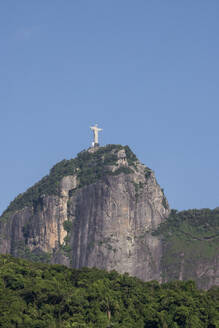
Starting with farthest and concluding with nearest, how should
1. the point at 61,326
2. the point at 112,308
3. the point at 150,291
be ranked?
the point at 150,291 → the point at 112,308 → the point at 61,326

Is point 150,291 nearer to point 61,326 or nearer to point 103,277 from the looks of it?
point 103,277

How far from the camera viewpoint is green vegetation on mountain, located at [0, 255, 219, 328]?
138m

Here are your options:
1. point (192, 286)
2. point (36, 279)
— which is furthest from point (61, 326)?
point (192, 286)

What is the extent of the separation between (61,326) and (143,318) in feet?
40.3

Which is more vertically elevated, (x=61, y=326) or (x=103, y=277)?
(x=103, y=277)

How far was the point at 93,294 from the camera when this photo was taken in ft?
479

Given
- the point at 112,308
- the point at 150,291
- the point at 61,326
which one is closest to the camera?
the point at 61,326

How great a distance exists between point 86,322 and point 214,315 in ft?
55.3

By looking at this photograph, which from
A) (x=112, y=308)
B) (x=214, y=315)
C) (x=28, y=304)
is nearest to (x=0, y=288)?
(x=28, y=304)

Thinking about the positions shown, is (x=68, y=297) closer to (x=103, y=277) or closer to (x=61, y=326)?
(x=61, y=326)

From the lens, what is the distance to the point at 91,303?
144m

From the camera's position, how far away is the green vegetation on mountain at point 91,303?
453ft

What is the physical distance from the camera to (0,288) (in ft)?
475

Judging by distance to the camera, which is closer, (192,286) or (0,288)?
(0,288)
